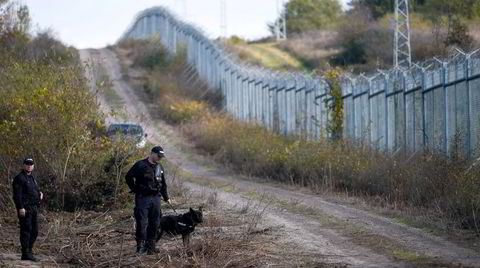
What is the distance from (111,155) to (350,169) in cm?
613

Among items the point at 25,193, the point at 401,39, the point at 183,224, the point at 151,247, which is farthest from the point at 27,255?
the point at 401,39

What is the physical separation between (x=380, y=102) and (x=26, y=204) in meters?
15.0

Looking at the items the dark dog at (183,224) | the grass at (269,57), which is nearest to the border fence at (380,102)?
the dark dog at (183,224)

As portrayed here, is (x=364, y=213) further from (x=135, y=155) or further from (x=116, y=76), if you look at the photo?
(x=116, y=76)

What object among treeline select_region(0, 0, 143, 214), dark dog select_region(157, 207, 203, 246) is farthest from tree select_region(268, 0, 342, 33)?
dark dog select_region(157, 207, 203, 246)

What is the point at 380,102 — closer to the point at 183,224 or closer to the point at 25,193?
the point at 183,224

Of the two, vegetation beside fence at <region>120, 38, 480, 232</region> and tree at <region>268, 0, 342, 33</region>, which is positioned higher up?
tree at <region>268, 0, 342, 33</region>

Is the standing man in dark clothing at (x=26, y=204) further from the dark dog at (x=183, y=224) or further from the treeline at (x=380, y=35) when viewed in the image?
the treeline at (x=380, y=35)

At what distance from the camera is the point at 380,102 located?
2941 centimetres

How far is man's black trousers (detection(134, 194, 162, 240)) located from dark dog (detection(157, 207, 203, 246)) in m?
0.22

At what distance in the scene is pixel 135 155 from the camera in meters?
22.7

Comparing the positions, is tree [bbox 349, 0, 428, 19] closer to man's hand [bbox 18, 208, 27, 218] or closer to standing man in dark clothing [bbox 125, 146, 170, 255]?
standing man in dark clothing [bbox 125, 146, 170, 255]

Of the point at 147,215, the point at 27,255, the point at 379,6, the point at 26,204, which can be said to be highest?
the point at 379,6

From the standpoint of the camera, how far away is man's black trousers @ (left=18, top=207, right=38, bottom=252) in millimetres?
16359
